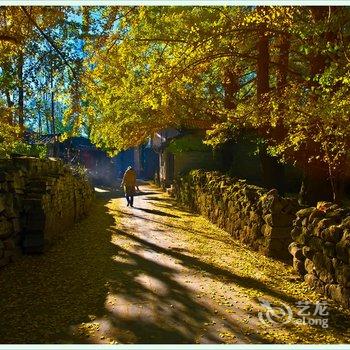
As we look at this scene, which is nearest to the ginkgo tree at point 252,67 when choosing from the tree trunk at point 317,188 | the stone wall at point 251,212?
the tree trunk at point 317,188

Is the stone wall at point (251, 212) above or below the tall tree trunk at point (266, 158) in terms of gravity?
below

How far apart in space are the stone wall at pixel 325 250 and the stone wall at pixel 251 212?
46.5 inches

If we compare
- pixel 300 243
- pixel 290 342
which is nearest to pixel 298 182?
pixel 300 243

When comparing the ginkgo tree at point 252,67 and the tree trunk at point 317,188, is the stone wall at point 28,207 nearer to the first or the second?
the ginkgo tree at point 252,67

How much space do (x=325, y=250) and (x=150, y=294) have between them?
10.8ft

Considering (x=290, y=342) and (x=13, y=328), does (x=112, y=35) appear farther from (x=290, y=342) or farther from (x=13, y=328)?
(x=290, y=342)

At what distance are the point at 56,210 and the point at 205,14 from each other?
7.53 meters

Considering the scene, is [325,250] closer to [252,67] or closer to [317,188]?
[317,188]

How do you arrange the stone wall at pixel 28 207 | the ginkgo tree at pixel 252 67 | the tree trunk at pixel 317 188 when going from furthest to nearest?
the tree trunk at pixel 317 188
the ginkgo tree at pixel 252 67
the stone wall at pixel 28 207

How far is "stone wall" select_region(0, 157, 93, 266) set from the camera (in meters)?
A: 9.24

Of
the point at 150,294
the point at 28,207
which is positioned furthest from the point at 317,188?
the point at 28,207

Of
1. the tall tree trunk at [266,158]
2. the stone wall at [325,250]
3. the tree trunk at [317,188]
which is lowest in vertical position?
the stone wall at [325,250]

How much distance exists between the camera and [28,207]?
402 inches

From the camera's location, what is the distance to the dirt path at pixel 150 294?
5895 millimetres
